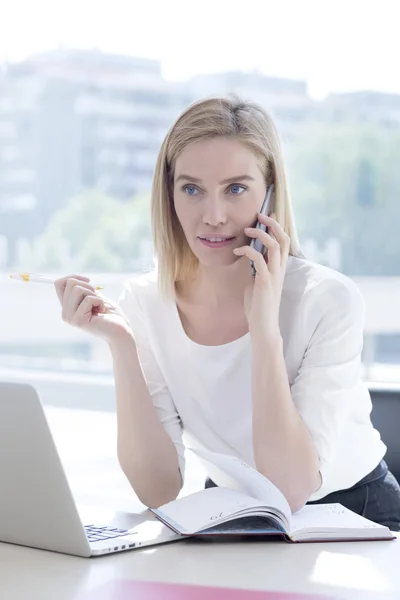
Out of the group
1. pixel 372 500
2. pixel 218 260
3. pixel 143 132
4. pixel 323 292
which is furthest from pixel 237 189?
pixel 143 132

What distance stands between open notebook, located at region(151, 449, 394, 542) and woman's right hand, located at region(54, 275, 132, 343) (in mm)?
431

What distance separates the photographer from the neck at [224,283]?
70.1 inches

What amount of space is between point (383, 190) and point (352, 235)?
0.37 meters

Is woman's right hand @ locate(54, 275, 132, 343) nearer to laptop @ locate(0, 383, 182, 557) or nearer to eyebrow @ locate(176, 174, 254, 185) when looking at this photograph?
eyebrow @ locate(176, 174, 254, 185)

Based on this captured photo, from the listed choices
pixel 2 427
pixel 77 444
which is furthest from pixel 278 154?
pixel 77 444

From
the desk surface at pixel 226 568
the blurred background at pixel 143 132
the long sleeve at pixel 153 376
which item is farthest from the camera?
Answer: the blurred background at pixel 143 132

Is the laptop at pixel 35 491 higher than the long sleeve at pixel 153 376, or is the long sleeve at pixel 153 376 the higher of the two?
the laptop at pixel 35 491

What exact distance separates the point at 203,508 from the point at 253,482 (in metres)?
0.08

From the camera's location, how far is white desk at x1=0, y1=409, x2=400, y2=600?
0.96 m

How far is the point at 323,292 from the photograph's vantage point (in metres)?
1.62

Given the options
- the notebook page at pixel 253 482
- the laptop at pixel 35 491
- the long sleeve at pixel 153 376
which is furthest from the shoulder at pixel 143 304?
the laptop at pixel 35 491

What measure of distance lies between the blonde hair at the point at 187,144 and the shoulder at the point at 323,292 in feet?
0.42

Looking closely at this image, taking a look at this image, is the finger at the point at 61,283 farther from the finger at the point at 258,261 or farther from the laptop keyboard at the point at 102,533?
the laptop keyboard at the point at 102,533

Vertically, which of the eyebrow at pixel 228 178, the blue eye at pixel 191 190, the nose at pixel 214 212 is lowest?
the nose at pixel 214 212
